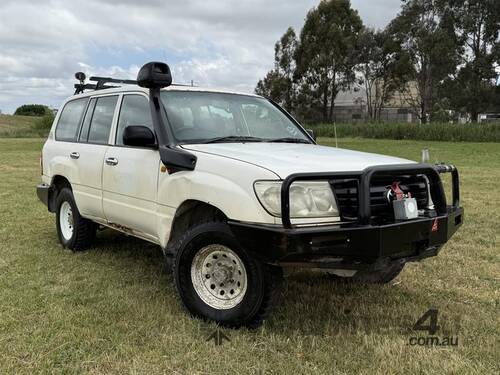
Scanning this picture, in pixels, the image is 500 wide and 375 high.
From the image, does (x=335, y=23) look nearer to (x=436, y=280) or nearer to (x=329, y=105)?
(x=329, y=105)

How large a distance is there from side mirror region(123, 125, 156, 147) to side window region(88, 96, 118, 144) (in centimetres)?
107

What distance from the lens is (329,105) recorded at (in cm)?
4962

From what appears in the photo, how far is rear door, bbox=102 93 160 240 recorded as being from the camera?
454 cm

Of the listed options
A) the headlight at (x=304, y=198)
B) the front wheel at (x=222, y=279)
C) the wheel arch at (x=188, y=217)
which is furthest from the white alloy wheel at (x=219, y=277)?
the headlight at (x=304, y=198)

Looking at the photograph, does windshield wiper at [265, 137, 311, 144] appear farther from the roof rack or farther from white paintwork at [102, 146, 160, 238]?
the roof rack

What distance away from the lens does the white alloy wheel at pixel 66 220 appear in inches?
249

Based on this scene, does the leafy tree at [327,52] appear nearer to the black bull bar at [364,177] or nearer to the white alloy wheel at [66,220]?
the white alloy wheel at [66,220]

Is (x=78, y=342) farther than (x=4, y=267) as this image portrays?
No

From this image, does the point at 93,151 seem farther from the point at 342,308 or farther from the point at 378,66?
the point at 378,66

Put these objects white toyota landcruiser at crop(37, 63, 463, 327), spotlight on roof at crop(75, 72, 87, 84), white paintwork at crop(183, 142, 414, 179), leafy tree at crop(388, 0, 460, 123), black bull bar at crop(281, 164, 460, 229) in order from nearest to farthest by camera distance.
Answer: black bull bar at crop(281, 164, 460, 229) < white toyota landcruiser at crop(37, 63, 463, 327) < white paintwork at crop(183, 142, 414, 179) < spotlight on roof at crop(75, 72, 87, 84) < leafy tree at crop(388, 0, 460, 123)

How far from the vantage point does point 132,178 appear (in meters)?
4.75

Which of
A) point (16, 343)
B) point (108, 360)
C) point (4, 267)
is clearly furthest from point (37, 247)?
point (108, 360)

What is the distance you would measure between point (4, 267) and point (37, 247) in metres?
0.88

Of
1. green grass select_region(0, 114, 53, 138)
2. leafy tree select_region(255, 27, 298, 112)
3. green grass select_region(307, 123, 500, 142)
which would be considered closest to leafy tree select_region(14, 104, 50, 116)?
green grass select_region(0, 114, 53, 138)
